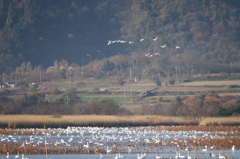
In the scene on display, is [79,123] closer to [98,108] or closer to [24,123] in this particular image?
[24,123]

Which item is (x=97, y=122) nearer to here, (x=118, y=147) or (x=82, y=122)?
(x=82, y=122)

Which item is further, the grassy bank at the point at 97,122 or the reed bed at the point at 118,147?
the grassy bank at the point at 97,122

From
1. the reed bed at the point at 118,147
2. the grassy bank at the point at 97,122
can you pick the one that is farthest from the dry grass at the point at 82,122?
the reed bed at the point at 118,147

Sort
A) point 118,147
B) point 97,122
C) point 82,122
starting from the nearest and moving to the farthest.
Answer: point 118,147 → point 82,122 → point 97,122

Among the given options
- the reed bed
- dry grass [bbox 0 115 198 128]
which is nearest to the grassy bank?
dry grass [bbox 0 115 198 128]

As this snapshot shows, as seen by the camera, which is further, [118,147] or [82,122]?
[82,122]

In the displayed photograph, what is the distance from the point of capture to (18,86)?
16925 centimetres

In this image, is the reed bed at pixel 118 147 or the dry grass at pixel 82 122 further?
the dry grass at pixel 82 122

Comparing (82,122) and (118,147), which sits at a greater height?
(82,122)

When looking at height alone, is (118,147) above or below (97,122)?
below

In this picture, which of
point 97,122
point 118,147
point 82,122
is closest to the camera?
point 118,147

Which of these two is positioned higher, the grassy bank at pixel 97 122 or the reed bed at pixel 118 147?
the grassy bank at pixel 97 122

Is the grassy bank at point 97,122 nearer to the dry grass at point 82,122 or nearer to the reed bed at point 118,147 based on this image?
the dry grass at point 82,122

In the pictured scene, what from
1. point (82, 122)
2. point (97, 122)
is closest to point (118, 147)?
point (97, 122)
